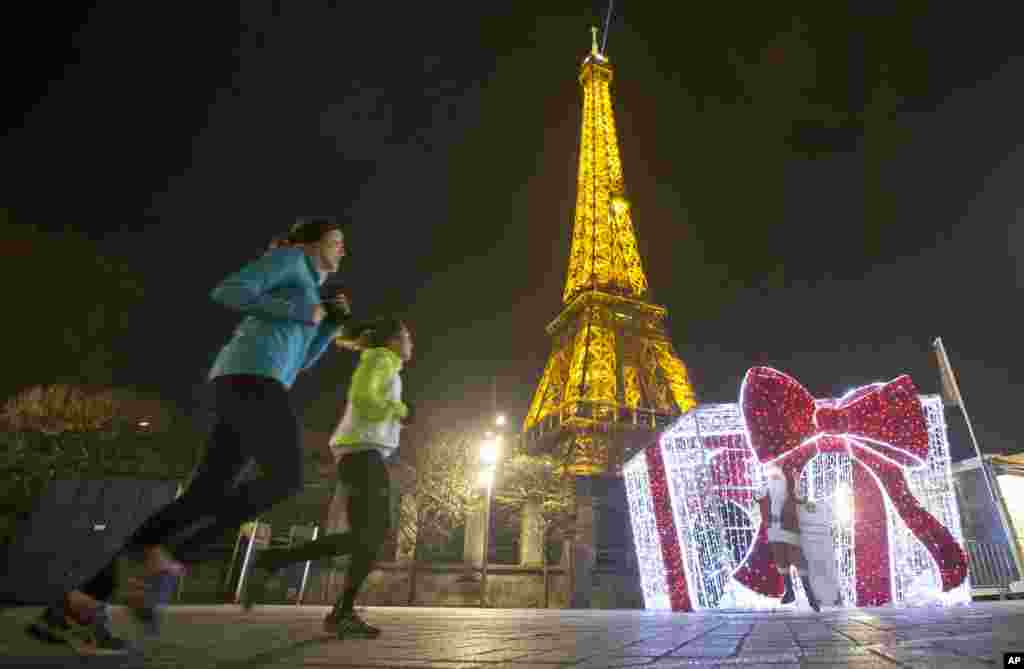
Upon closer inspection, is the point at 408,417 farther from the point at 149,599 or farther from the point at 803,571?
the point at 803,571

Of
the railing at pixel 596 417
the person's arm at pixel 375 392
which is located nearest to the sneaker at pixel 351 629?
the person's arm at pixel 375 392

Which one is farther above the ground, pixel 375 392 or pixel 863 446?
pixel 863 446

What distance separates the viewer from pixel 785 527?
22.8ft

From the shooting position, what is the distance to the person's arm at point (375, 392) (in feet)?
10.0

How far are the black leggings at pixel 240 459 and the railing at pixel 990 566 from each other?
1289cm

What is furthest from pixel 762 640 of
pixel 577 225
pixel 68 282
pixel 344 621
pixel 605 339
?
pixel 577 225

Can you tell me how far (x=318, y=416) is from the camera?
2683cm

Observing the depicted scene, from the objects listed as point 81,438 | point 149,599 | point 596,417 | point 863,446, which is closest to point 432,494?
point 81,438

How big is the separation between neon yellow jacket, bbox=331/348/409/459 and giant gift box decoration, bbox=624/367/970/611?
516cm

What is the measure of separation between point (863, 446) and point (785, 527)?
141 centimetres

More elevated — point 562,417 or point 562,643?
point 562,417

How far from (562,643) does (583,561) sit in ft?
45.0

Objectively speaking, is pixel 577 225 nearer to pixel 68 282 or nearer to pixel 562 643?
pixel 68 282

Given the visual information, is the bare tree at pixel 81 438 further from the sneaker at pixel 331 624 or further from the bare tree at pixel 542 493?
the sneaker at pixel 331 624
